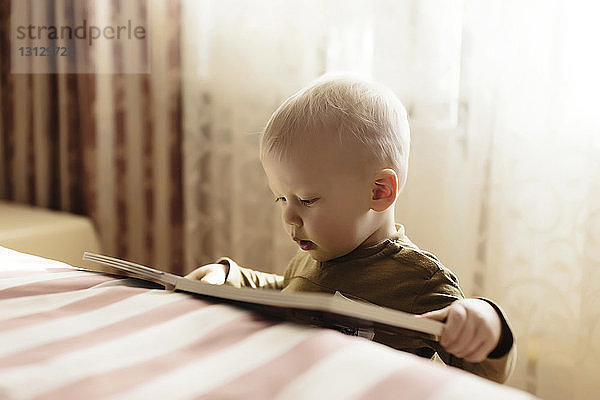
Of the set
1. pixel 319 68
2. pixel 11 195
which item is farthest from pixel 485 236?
pixel 11 195

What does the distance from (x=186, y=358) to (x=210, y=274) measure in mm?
415

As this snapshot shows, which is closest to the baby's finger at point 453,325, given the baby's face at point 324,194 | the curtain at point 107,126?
the baby's face at point 324,194

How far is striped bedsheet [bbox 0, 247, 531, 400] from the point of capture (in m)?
0.42

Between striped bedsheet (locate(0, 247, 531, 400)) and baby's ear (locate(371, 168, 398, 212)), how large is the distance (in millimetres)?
339

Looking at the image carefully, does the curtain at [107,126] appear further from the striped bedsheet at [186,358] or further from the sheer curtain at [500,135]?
the striped bedsheet at [186,358]

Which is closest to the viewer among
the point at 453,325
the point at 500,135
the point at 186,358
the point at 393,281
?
the point at 186,358

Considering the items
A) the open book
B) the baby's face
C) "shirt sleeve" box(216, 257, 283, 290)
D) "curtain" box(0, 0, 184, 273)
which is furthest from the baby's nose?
"curtain" box(0, 0, 184, 273)

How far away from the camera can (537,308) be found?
1.50 meters

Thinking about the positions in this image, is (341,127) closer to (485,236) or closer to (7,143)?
(485,236)

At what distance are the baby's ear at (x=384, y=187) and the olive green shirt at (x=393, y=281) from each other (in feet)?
0.19

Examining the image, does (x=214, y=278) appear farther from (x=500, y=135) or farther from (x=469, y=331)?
(x=500, y=135)

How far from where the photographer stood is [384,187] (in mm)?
894

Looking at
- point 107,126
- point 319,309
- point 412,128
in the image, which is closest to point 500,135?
point 412,128

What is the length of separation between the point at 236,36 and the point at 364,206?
110cm
